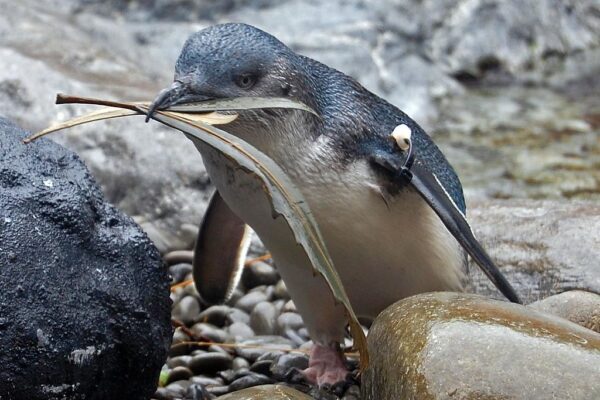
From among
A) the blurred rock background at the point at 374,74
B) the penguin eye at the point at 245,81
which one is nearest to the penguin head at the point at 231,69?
the penguin eye at the point at 245,81

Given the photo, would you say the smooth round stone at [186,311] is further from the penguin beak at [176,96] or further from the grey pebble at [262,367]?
the penguin beak at [176,96]

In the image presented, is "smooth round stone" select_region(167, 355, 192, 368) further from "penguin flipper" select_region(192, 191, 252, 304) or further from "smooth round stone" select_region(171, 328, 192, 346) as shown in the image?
Result: "penguin flipper" select_region(192, 191, 252, 304)

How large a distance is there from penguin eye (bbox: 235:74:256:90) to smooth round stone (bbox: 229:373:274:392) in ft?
3.36

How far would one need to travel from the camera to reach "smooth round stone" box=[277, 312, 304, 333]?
4.24 m

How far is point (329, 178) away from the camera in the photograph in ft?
10.8

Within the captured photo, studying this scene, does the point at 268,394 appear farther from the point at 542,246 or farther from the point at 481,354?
the point at 542,246

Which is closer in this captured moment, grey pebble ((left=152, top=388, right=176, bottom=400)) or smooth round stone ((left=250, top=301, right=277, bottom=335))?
grey pebble ((left=152, top=388, right=176, bottom=400))

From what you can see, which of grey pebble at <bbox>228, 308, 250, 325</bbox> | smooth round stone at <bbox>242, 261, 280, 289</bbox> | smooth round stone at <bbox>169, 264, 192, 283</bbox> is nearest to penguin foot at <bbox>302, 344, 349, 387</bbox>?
grey pebble at <bbox>228, 308, 250, 325</bbox>

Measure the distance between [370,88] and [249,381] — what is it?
5.14 metres

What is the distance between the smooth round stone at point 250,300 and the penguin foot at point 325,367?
29.8 inches

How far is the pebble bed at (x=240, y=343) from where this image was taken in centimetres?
353

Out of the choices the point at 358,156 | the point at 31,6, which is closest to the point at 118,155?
the point at 358,156

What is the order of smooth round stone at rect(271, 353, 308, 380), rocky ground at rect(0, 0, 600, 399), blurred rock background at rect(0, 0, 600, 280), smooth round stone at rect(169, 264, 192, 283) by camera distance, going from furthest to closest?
1. blurred rock background at rect(0, 0, 600, 280)
2. smooth round stone at rect(169, 264, 192, 283)
3. rocky ground at rect(0, 0, 600, 399)
4. smooth round stone at rect(271, 353, 308, 380)

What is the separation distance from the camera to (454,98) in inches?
354
